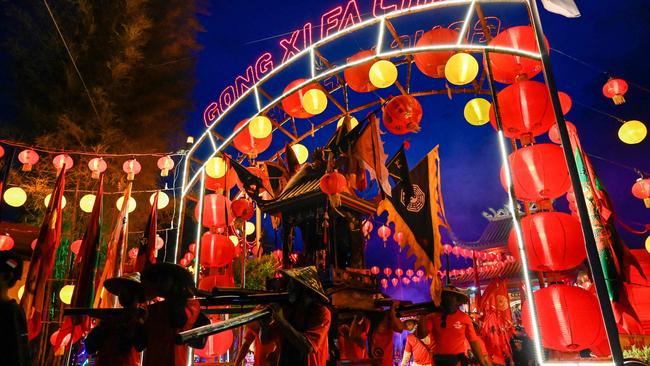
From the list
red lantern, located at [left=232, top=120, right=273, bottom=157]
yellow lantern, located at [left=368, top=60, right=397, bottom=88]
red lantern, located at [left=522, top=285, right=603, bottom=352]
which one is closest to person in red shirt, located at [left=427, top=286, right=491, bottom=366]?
red lantern, located at [left=522, top=285, right=603, bottom=352]

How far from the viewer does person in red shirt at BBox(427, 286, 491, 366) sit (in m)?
7.73

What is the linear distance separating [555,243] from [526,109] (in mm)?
2214

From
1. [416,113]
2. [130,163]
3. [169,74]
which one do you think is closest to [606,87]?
[416,113]

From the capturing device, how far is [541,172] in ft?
21.2

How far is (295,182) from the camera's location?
29.6ft

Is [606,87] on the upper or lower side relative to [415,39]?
lower

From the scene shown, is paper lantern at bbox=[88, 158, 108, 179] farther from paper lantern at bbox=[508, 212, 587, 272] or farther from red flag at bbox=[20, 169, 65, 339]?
paper lantern at bbox=[508, 212, 587, 272]

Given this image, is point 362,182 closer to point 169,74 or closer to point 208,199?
point 208,199

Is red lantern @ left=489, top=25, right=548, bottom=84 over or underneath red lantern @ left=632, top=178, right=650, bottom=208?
over

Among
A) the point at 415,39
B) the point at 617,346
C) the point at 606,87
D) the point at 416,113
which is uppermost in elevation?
the point at 415,39

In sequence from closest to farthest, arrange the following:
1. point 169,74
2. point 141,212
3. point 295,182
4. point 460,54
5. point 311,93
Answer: point 460,54 → point 295,182 → point 311,93 → point 141,212 → point 169,74

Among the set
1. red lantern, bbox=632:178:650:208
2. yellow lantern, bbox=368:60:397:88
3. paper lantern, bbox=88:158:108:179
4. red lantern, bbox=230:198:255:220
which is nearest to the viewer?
yellow lantern, bbox=368:60:397:88

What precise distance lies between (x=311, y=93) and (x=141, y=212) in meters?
A: 9.70

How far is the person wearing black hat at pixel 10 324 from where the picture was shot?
127 inches
